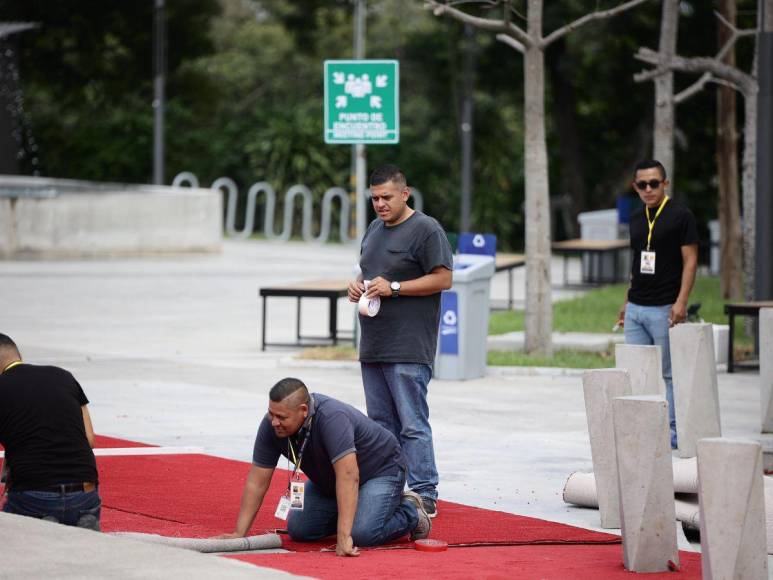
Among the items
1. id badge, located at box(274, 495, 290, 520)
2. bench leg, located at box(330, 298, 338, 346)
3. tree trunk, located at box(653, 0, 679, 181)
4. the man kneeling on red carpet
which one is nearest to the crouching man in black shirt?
the man kneeling on red carpet

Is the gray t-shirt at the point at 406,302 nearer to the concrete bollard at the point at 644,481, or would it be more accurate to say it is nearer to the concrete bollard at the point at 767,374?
the concrete bollard at the point at 644,481

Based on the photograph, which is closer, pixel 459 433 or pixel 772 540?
pixel 772 540

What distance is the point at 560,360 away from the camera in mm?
15867

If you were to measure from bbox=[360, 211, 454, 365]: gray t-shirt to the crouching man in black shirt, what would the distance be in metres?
1.86

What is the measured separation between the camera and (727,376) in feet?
50.2

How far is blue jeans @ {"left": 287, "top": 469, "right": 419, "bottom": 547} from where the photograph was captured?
7711 mm

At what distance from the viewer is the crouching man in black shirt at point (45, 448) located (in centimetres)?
727

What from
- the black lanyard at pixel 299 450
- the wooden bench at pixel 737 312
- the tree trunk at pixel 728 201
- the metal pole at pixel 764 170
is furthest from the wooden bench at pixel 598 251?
the black lanyard at pixel 299 450

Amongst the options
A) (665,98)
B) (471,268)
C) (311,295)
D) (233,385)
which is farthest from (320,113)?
(233,385)

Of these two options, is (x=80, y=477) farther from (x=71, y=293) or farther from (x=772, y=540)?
(x=71, y=293)

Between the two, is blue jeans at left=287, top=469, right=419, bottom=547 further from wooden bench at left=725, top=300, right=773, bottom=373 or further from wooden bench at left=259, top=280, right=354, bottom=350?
wooden bench at left=259, top=280, right=354, bottom=350

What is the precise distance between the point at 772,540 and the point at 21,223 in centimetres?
2522

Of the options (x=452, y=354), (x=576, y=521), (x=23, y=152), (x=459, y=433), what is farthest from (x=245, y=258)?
(x=576, y=521)

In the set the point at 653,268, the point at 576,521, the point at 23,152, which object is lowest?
the point at 576,521
